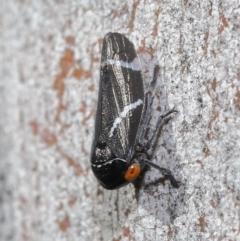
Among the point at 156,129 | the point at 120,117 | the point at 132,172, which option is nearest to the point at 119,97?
the point at 120,117

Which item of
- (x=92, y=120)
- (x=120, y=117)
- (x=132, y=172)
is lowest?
(x=132, y=172)

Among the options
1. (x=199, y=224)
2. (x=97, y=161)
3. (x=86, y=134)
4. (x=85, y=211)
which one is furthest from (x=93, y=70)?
(x=199, y=224)

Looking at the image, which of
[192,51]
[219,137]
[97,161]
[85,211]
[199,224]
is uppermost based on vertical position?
[192,51]

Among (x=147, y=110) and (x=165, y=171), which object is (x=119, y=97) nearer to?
(x=147, y=110)

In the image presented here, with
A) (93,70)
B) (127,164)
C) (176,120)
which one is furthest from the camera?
(93,70)

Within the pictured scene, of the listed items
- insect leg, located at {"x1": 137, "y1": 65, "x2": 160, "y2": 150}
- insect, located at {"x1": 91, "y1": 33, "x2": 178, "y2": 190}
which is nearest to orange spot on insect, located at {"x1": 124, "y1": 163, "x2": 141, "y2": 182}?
insect, located at {"x1": 91, "y1": 33, "x2": 178, "y2": 190}

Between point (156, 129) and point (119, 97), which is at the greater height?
point (119, 97)

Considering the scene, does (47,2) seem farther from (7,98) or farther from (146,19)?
(146,19)
